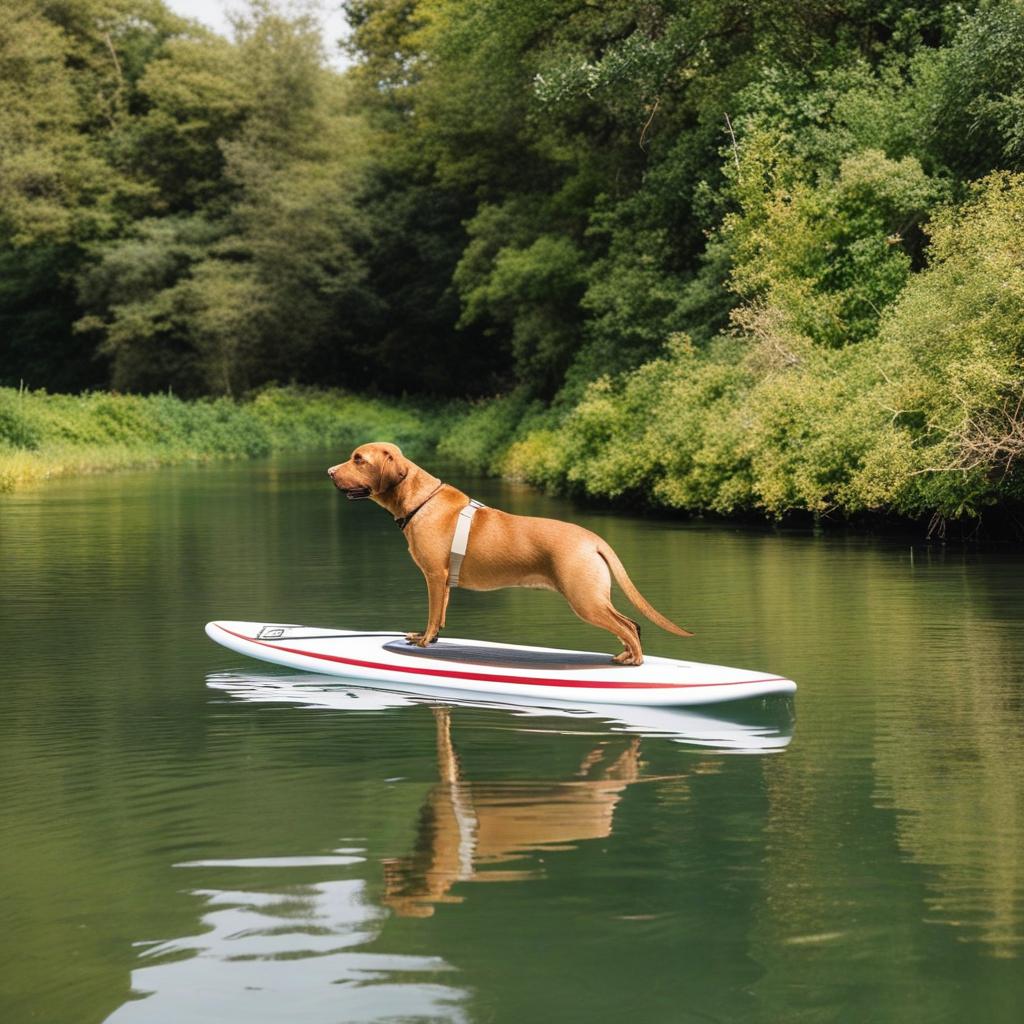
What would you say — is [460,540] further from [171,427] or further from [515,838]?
[171,427]

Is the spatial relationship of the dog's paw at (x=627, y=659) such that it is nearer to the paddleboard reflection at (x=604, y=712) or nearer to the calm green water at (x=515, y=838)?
the paddleboard reflection at (x=604, y=712)

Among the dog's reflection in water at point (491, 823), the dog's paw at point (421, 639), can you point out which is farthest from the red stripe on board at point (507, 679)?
the dog's reflection in water at point (491, 823)

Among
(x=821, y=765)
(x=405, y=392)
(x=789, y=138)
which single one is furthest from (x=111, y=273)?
(x=821, y=765)

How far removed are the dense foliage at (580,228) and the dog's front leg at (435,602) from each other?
8.71 m

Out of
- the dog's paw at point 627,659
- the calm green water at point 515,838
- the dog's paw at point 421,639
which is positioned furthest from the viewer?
the dog's paw at point 421,639

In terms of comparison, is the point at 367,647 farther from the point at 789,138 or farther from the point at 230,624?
the point at 789,138

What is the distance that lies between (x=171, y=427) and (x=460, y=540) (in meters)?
38.8

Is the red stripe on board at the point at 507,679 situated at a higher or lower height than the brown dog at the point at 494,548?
lower

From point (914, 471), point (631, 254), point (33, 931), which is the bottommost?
point (33, 931)

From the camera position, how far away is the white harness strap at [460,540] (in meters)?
9.69

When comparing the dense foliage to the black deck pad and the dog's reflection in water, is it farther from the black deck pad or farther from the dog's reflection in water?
the dog's reflection in water

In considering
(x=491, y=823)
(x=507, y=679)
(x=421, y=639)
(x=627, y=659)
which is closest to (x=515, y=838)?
(x=491, y=823)

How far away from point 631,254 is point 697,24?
16.0 ft

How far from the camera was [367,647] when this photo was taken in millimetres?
10391
